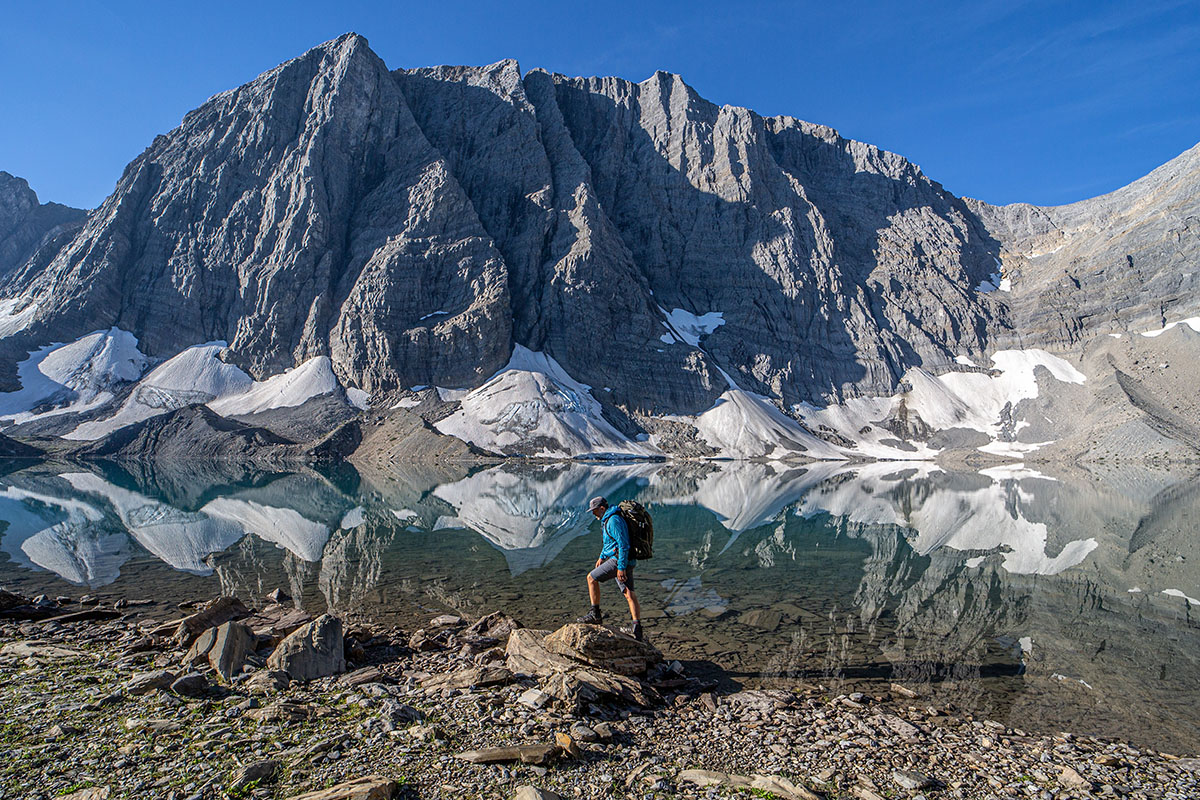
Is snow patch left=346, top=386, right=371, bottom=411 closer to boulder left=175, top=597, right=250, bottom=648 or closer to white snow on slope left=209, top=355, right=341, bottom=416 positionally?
white snow on slope left=209, top=355, right=341, bottom=416

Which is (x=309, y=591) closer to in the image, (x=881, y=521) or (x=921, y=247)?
(x=881, y=521)

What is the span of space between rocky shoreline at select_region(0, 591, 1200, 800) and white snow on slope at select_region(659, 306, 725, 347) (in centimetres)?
12166

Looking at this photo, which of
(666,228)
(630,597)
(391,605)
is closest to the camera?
(630,597)

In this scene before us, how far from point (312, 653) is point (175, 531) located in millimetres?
22841

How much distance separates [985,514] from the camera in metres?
38.7

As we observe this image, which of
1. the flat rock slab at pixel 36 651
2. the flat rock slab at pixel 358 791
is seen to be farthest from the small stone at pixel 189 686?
the flat rock slab at pixel 358 791

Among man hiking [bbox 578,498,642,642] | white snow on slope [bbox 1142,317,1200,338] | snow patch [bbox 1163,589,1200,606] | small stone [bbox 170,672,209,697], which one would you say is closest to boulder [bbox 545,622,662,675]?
man hiking [bbox 578,498,642,642]

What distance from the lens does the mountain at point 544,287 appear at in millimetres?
111188

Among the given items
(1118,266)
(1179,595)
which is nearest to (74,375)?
(1179,595)

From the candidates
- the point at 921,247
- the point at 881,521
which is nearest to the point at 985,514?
the point at 881,521

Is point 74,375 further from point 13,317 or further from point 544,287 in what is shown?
point 544,287

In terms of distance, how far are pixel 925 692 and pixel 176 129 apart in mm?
176046

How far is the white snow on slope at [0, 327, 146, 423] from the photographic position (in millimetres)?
104375

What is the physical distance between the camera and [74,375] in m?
110
